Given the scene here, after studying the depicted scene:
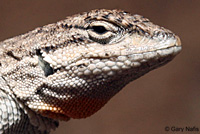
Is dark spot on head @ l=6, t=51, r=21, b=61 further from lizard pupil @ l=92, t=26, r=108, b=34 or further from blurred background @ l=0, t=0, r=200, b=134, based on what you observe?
blurred background @ l=0, t=0, r=200, b=134

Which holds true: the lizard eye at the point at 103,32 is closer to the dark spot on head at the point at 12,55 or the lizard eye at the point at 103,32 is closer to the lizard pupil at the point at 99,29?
the lizard pupil at the point at 99,29

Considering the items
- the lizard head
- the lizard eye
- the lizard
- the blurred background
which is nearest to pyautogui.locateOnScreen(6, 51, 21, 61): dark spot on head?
the lizard

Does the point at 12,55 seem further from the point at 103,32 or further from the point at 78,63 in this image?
the point at 103,32

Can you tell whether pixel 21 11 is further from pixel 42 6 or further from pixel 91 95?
pixel 91 95

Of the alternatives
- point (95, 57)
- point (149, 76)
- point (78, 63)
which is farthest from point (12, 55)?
point (149, 76)

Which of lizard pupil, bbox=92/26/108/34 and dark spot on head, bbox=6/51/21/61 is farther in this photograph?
dark spot on head, bbox=6/51/21/61

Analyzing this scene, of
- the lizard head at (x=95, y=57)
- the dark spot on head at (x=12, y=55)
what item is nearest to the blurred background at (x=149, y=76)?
the dark spot on head at (x=12, y=55)

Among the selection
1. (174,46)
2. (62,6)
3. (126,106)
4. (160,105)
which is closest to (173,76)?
(160,105)
